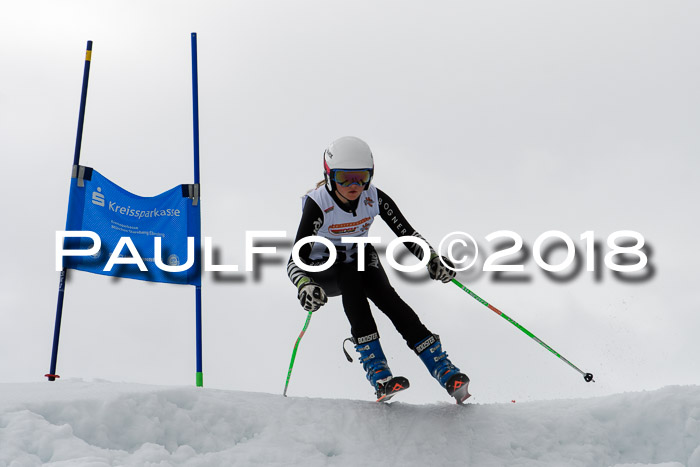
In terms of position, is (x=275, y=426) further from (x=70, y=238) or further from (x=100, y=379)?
(x=70, y=238)

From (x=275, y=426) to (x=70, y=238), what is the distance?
480 cm

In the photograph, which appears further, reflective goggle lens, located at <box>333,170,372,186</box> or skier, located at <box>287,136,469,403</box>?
reflective goggle lens, located at <box>333,170,372,186</box>

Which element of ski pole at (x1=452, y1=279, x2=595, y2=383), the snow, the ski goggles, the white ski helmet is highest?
the white ski helmet

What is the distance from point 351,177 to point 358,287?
89 cm

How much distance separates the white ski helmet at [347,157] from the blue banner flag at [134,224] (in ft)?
11.0

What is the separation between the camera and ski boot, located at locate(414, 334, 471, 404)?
5250mm

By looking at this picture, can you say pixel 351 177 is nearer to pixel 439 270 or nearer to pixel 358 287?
pixel 358 287

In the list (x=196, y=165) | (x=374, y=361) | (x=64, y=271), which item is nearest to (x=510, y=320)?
(x=374, y=361)

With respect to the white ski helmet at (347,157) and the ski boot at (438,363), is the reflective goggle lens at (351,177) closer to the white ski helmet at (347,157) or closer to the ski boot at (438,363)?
the white ski helmet at (347,157)

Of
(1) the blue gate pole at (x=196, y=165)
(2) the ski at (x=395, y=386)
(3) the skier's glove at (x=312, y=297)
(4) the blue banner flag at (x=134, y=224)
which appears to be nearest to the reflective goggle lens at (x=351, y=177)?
(3) the skier's glove at (x=312, y=297)

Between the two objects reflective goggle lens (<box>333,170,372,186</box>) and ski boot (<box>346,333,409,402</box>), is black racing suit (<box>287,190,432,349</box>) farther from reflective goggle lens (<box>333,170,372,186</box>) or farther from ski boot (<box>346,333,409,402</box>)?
reflective goggle lens (<box>333,170,372,186</box>)

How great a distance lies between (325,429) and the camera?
15.7ft

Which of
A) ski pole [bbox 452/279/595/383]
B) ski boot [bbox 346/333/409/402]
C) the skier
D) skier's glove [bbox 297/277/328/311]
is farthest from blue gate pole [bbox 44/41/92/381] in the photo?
ski pole [bbox 452/279/595/383]

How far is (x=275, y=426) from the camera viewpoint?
4715 millimetres
